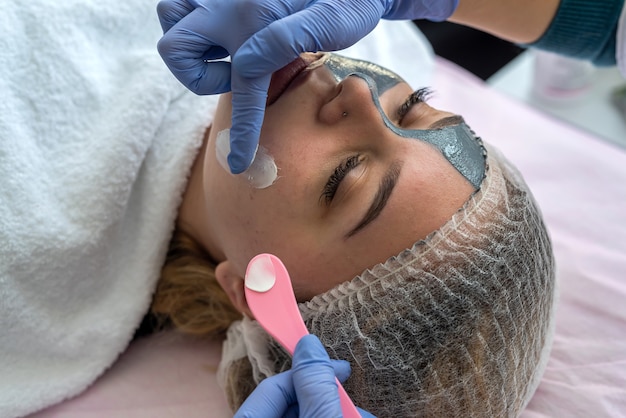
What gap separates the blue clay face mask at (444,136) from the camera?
943 millimetres

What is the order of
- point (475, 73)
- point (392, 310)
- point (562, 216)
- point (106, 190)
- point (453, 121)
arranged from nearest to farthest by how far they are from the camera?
point (392, 310)
point (453, 121)
point (106, 190)
point (562, 216)
point (475, 73)

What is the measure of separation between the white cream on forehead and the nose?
10cm

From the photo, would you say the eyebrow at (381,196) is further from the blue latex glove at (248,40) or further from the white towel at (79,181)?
the white towel at (79,181)

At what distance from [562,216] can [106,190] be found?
1.07m

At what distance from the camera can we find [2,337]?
1.11m

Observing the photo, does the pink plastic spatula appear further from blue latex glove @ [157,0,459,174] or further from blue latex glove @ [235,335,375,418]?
blue latex glove @ [157,0,459,174]

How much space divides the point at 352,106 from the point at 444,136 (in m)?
0.15

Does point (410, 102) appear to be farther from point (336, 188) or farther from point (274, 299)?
point (274, 299)

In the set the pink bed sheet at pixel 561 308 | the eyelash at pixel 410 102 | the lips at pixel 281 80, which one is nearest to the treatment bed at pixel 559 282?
the pink bed sheet at pixel 561 308

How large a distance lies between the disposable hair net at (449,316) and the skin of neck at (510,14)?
504 millimetres

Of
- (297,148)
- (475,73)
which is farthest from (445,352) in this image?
(475,73)

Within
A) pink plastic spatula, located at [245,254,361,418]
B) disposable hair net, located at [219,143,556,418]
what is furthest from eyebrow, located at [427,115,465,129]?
pink plastic spatula, located at [245,254,361,418]

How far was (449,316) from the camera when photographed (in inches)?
34.8

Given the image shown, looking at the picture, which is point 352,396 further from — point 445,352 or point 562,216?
point 562,216
